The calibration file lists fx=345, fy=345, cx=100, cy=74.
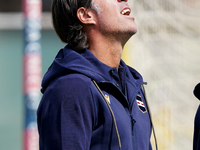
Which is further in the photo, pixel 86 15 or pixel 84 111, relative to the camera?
pixel 86 15

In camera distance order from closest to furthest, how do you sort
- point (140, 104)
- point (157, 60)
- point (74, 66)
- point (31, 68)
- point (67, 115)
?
point (67, 115)
point (74, 66)
point (140, 104)
point (31, 68)
point (157, 60)

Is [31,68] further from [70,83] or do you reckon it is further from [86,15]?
[70,83]

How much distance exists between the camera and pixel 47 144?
139 cm

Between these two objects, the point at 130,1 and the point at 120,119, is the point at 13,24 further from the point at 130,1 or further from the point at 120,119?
the point at 120,119

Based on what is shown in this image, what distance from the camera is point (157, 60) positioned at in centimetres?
432

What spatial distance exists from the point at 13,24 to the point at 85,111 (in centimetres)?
416

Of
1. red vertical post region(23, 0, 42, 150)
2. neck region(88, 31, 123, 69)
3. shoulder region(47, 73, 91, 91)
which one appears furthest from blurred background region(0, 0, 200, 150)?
shoulder region(47, 73, 91, 91)

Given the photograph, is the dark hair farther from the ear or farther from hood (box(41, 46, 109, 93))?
hood (box(41, 46, 109, 93))

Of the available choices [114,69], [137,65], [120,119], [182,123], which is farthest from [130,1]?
[120,119]

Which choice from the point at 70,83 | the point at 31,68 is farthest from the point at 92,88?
the point at 31,68

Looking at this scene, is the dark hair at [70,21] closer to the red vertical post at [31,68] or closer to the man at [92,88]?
the man at [92,88]

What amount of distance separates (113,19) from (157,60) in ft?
8.63

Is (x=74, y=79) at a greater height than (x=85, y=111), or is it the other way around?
(x=74, y=79)

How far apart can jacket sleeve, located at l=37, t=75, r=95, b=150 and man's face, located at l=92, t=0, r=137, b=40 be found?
17.3 inches
